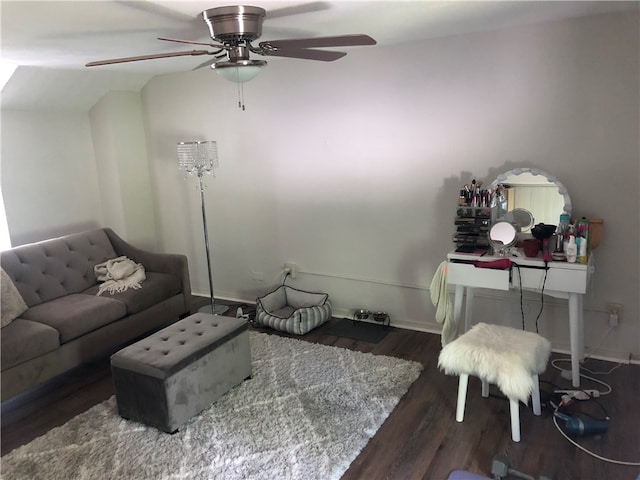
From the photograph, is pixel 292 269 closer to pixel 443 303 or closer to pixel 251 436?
pixel 443 303

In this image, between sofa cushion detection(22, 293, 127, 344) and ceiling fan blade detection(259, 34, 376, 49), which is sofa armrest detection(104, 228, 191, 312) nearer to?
sofa cushion detection(22, 293, 127, 344)

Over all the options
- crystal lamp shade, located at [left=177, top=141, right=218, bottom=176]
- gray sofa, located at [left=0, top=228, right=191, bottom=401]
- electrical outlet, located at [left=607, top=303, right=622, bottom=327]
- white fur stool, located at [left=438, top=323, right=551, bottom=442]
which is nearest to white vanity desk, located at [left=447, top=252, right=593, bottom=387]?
electrical outlet, located at [left=607, top=303, right=622, bottom=327]

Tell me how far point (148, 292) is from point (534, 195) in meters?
2.79

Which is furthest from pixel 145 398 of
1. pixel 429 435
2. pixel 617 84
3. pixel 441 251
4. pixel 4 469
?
pixel 617 84

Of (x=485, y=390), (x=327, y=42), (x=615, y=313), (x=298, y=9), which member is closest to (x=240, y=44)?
(x=298, y=9)

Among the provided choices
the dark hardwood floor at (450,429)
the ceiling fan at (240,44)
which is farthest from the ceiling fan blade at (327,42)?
the dark hardwood floor at (450,429)

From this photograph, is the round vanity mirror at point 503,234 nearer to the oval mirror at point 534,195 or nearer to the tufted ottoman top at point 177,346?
the oval mirror at point 534,195

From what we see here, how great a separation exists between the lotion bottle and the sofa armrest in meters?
2.78

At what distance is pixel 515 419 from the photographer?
2.32 metres

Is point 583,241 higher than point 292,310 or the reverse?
higher

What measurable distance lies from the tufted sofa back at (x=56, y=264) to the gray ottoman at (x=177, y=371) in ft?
3.95

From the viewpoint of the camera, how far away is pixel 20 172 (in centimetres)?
390

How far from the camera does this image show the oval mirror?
297cm

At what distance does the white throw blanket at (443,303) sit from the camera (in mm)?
3088
